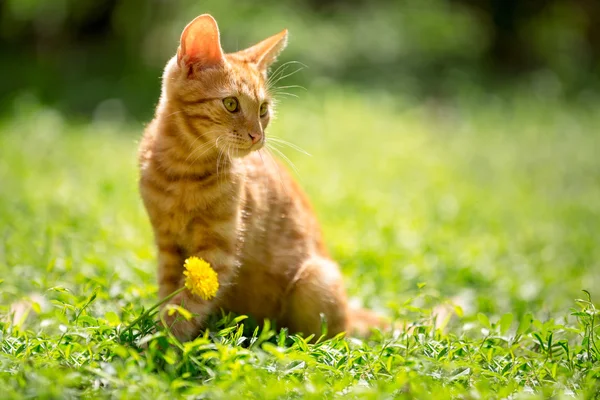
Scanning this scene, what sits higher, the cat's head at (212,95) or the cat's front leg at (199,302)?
the cat's head at (212,95)

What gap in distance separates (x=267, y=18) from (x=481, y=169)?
217 inches

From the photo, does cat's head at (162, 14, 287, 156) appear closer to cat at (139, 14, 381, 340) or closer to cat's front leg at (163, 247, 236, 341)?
cat at (139, 14, 381, 340)

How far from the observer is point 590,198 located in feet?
21.7

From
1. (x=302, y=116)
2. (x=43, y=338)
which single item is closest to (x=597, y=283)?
(x=43, y=338)

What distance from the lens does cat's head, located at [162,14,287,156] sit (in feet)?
9.23

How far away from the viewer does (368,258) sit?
4.43m

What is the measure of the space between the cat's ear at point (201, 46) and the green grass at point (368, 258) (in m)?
1.04

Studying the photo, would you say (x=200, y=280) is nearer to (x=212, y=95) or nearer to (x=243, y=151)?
(x=243, y=151)

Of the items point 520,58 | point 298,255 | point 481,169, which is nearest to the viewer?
point 298,255

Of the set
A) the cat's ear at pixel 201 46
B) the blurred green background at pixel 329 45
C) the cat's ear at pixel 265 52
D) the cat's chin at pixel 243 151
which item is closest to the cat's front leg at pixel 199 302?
the cat's chin at pixel 243 151

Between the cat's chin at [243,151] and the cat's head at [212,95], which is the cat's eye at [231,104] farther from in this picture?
the cat's chin at [243,151]

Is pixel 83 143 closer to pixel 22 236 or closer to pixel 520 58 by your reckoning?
pixel 22 236

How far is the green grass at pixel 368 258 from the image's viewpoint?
2.38 m

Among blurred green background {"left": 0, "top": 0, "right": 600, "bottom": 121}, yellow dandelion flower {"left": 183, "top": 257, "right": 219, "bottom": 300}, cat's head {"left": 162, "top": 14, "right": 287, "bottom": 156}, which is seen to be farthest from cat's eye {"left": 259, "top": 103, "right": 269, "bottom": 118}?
blurred green background {"left": 0, "top": 0, "right": 600, "bottom": 121}
